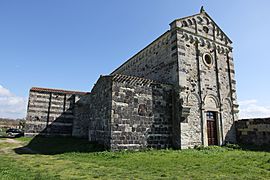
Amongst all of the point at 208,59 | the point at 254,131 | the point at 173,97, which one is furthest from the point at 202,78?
the point at 254,131

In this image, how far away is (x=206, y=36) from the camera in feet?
47.8

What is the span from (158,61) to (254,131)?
7884 millimetres

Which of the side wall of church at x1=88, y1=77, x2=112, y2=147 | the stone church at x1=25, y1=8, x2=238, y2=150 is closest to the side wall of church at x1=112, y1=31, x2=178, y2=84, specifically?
the stone church at x1=25, y1=8, x2=238, y2=150

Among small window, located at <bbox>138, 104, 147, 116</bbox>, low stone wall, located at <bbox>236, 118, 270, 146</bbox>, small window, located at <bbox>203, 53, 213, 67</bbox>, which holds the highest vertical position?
small window, located at <bbox>203, 53, 213, 67</bbox>

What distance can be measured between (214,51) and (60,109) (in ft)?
47.2

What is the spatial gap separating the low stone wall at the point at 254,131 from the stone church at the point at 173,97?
52cm

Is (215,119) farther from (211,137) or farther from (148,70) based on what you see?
(148,70)

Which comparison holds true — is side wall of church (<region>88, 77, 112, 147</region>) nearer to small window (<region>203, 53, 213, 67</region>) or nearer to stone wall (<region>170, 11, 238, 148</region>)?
stone wall (<region>170, 11, 238, 148</region>)

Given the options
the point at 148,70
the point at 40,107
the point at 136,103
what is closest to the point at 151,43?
the point at 148,70

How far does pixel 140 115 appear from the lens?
11.0 m

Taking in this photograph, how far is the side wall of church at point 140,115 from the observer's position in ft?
33.8

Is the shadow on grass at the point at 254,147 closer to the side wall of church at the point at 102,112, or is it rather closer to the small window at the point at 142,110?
the small window at the point at 142,110

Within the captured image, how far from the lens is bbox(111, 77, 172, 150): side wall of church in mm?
10305

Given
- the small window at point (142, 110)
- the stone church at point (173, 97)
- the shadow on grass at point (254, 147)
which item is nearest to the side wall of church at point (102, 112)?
the stone church at point (173, 97)
